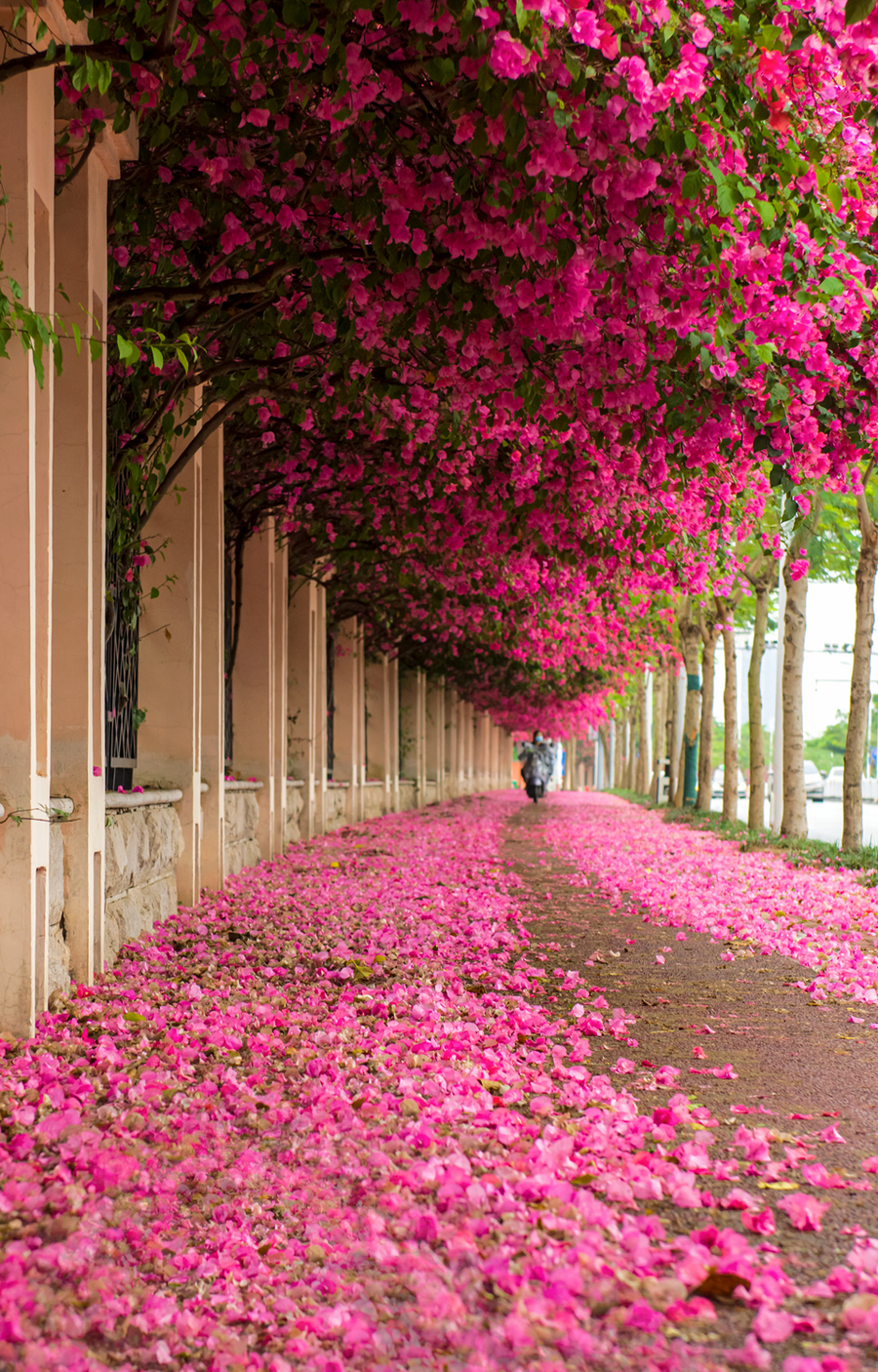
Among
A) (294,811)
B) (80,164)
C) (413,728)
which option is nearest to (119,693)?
(80,164)

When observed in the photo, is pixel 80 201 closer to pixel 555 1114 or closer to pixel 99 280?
pixel 99 280

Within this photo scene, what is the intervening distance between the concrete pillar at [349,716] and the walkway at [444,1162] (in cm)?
1376

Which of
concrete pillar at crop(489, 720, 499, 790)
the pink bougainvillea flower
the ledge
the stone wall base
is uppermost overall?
the ledge

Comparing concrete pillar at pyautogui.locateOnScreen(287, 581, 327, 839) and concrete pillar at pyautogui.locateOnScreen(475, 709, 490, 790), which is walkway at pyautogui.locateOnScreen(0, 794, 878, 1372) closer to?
concrete pillar at pyautogui.locateOnScreen(287, 581, 327, 839)

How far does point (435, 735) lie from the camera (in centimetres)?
3603

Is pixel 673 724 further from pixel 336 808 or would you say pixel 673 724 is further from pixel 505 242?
pixel 505 242

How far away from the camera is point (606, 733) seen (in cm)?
7056

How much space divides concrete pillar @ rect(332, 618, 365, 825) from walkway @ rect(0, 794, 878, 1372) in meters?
13.8

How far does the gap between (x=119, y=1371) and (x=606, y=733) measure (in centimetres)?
6887

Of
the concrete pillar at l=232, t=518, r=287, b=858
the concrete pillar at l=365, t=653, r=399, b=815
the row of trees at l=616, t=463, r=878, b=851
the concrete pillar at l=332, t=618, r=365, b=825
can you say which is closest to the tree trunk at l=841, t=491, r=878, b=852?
the row of trees at l=616, t=463, r=878, b=851

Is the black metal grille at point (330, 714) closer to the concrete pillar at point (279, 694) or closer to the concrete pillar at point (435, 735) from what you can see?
the concrete pillar at point (279, 694)

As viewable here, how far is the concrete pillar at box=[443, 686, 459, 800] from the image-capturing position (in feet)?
127

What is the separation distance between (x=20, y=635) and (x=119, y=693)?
3303mm

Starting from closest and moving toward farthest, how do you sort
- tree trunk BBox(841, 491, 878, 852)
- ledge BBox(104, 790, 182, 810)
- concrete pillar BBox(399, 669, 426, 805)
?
ledge BBox(104, 790, 182, 810) < tree trunk BBox(841, 491, 878, 852) < concrete pillar BBox(399, 669, 426, 805)
